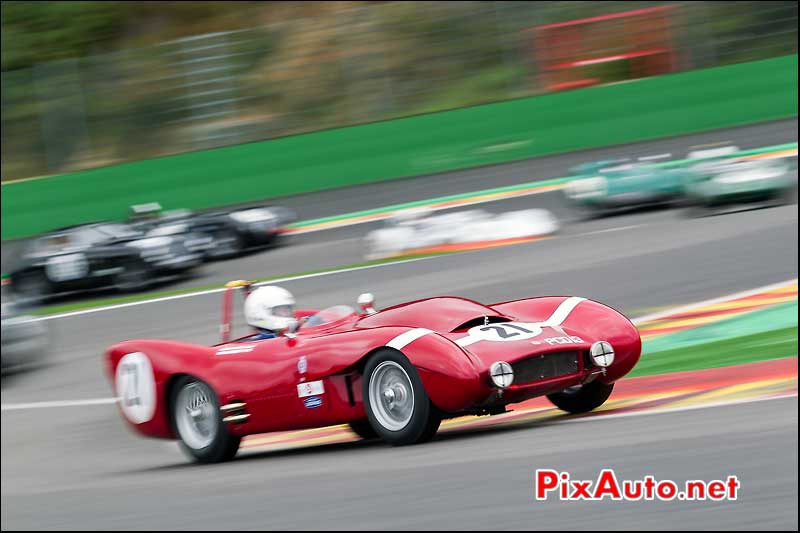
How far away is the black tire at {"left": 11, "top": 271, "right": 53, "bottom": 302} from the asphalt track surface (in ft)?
10.9

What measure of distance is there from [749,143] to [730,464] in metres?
11.9

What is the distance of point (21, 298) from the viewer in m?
15.2

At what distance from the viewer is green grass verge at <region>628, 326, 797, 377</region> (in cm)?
779

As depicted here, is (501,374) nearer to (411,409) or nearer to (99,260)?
(411,409)

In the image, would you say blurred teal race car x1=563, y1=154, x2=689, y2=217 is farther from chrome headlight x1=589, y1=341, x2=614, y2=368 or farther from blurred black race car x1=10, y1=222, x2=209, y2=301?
chrome headlight x1=589, y1=341, x2=614, y2=368

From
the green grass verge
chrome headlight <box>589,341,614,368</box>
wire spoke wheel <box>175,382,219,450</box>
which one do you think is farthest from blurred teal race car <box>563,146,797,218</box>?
wire spoke wheel <box>175,382,219,450</box>

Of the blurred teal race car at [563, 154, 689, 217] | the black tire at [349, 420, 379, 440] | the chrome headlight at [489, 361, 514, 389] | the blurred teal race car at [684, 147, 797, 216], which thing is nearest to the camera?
the chrome headlight at [489, 361, 514, 389]

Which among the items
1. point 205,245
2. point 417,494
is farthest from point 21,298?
point 417,494

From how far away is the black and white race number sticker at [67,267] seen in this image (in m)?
15.0

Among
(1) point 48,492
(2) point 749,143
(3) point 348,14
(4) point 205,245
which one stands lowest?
(1) point 48,492

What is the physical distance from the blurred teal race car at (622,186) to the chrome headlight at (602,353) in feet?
26.9

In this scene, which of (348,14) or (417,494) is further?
(348,14)

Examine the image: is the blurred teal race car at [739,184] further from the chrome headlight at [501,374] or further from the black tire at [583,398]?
the chrome headlight at [501,374]

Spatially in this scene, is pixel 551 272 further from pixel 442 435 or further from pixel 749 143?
pixel 442 435
